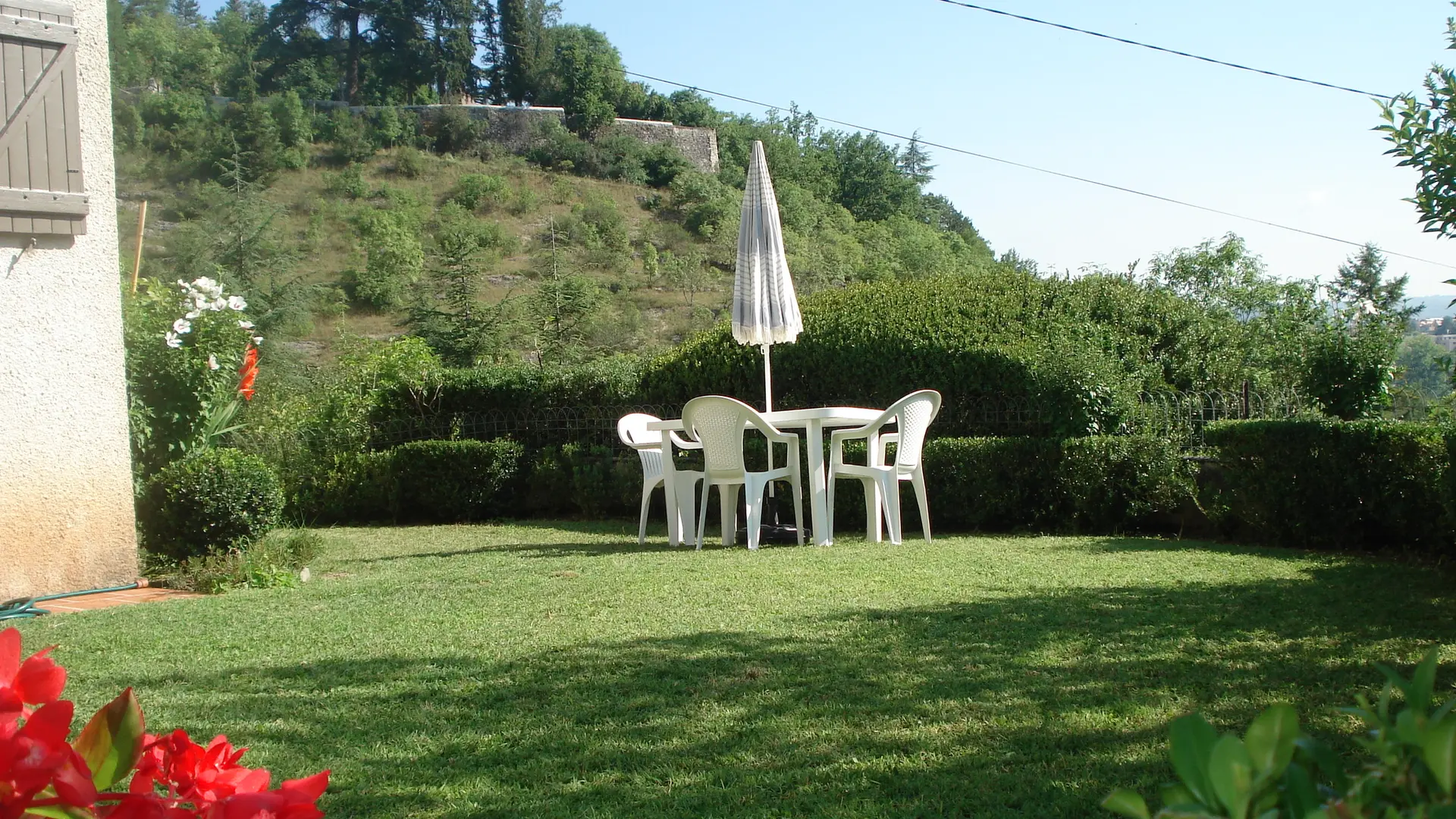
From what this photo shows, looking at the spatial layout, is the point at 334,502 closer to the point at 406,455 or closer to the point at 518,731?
the point at 406,455

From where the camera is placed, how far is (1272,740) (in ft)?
2.12

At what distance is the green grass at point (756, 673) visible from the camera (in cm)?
271

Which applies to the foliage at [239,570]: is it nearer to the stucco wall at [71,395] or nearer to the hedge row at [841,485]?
the stucco wall at [71,395]

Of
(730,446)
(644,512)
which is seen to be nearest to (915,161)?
(644,512)

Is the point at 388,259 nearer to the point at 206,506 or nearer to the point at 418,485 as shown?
the point at 418,485

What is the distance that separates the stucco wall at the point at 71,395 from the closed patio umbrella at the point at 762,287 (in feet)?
14.1

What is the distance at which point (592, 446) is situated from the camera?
10.5m

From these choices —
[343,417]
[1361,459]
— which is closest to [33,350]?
[343,417]

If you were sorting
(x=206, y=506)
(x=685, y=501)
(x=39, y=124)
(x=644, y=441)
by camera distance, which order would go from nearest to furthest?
(x=39, y=124)
(x=206, y=506)
(x=685, y=501)
(x=644, y=441)

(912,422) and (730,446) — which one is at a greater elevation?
(912,422)

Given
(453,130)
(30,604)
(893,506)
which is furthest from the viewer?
(453,130)

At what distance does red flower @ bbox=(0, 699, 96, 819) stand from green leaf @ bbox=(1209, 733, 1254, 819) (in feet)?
2.42

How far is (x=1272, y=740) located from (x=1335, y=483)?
24.1ft

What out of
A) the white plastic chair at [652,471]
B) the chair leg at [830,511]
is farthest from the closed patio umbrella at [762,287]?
the white plastic chair at [652,471]
